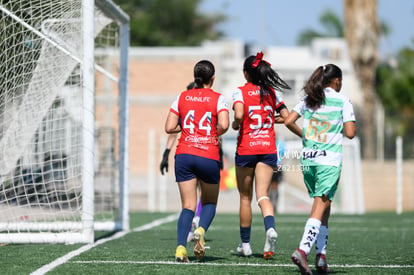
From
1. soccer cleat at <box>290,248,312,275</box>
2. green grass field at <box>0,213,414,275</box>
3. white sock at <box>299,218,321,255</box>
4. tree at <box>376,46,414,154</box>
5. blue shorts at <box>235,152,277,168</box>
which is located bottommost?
green grass field at <box>0,213,414,275</box>

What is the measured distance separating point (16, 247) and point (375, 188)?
19.2 meters

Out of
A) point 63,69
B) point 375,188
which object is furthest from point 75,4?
point 375,188

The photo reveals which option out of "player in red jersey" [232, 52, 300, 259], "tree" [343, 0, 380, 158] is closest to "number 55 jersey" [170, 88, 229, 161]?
"player in red jersey" [232, 52, 300, 259]

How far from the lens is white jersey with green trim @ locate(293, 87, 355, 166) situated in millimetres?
7156

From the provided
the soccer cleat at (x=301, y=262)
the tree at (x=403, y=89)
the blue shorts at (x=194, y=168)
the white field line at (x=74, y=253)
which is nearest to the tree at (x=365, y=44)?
the tree at (x=403, y=89)

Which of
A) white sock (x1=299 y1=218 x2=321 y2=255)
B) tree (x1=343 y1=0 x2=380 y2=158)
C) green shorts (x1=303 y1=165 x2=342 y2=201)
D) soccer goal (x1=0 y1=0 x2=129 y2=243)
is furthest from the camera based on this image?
tree (x1=343 y1=0 x2=380 y2=158)

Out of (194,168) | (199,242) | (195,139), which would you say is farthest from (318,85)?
(199,242)

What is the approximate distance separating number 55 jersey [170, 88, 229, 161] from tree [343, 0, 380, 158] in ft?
69.1

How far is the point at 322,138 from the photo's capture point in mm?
7195

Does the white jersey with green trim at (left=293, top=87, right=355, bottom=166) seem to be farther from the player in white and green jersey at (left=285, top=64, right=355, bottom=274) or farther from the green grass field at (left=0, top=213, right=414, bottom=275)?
the green grass field at (left=0, top=213, right=414, bottom=275)

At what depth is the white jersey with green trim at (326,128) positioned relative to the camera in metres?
7.16

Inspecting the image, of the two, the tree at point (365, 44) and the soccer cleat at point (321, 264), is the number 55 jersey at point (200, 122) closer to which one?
the soccer cleat at point (321, 264)

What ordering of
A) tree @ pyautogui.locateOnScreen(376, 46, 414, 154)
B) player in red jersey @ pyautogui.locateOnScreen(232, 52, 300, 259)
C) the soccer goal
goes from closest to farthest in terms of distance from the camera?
1. player in red jersey @ pyautogui.locateOnScreen(232, 52, 300, 259)
2. the soccer goal
3. tree @ pyautogui.locateOnScreen(376, 46, 414, 154)

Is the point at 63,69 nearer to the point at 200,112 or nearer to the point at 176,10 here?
the point at 200,112
